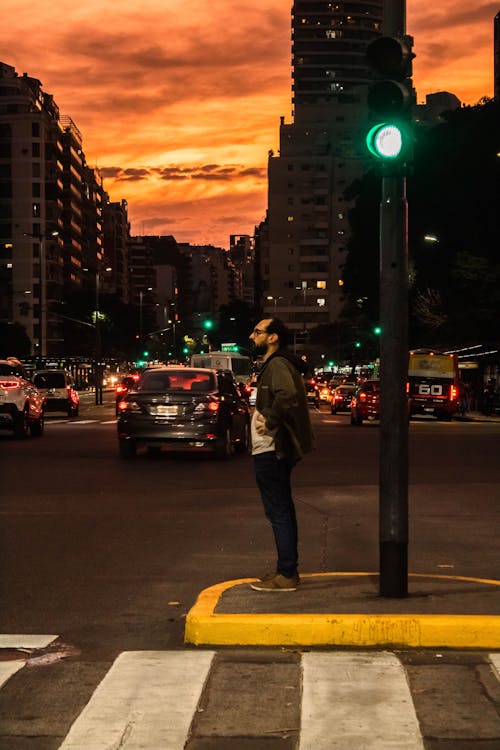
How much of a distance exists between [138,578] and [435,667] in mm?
3635

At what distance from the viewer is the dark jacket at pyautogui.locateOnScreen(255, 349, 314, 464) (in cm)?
850

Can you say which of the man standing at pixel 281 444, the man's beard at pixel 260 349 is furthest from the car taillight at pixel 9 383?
the man standing at pixel 281 444

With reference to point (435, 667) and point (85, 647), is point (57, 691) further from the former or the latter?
point (435, 667)

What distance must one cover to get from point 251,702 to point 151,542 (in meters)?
6.03

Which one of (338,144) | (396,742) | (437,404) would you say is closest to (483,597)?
(396,742)

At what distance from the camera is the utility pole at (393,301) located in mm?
8062

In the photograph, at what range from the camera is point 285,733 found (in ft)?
18.6

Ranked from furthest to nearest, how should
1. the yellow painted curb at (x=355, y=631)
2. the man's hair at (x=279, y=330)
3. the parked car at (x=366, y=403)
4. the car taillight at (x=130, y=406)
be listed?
1. the parked car at (x=366, y=403)
2. the car taillight at (x=130, y=406)
3. the man's hair at (x=279, y=330)
4. the yellow painted curb at (x=355, y=631)

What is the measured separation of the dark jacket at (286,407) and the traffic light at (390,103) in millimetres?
1492

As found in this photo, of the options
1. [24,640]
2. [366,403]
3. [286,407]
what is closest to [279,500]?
[286,407]

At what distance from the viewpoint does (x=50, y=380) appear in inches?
1996

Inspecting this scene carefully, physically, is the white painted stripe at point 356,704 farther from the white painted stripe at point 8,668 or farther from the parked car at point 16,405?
the parked car at point 16,405

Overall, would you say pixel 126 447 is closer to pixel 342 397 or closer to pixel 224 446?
pixel 224 446

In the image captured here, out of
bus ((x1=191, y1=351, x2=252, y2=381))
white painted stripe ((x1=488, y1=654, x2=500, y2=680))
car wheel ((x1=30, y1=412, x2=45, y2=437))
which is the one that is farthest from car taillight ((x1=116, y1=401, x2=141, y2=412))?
bus ((x1=191, y1=351, x2=252, y2=381))
